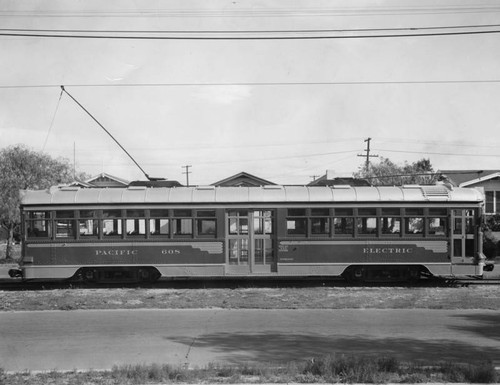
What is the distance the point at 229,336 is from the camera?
8.76 metres

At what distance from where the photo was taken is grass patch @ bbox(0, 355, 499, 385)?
6129mm

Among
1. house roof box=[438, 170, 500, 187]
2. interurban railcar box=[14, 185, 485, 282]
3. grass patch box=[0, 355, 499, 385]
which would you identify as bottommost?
grass patch box=[0, 355, 499, 385]

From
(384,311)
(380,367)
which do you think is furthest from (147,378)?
(384,311)

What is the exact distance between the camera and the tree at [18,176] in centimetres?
2573

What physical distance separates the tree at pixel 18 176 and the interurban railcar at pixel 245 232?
38.4ft

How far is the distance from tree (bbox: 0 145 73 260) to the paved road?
16483 millimetres

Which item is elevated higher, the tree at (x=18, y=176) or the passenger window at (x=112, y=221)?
the tree at (x=18, y=176)

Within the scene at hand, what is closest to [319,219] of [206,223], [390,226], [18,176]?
[390,226]

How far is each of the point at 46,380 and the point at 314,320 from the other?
210 inches

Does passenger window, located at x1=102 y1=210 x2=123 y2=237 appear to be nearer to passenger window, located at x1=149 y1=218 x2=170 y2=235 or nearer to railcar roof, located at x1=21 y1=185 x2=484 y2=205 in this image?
railcar roof, located at x1=21 y1=185 x2=484 y2=205

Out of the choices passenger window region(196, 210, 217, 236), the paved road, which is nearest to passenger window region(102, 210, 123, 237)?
passenger window region(196, 210, 217, 236)

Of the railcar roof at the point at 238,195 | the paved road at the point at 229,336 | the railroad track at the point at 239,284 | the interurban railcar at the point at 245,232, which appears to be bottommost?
the railroad track at the point at 239,284

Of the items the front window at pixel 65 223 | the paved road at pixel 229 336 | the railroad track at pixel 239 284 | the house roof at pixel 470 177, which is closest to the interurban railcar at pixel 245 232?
the front window at pixel 65 223

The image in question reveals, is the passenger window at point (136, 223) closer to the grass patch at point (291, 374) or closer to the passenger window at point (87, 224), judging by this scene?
the passenger window at point (87, 224)
